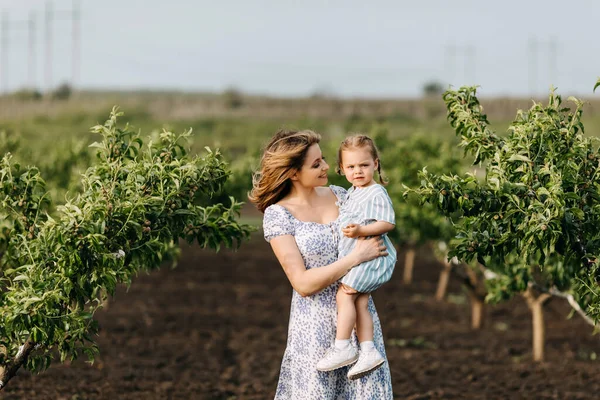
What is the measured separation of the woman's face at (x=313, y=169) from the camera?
17.6ft

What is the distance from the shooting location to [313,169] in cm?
536

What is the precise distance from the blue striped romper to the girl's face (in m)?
0.08

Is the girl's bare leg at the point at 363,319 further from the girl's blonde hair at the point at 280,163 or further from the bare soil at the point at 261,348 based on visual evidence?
the bare soil at the point at 261,348

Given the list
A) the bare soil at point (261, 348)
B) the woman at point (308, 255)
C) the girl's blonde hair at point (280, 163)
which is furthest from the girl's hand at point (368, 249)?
the bare soil at point (261, 348)

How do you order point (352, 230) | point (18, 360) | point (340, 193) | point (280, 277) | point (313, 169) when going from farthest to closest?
point (280, 277)
point (18, 360)
point (340, 193)
point (313, 169)
point (352, 230)

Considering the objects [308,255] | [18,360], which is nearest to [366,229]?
[308,255]

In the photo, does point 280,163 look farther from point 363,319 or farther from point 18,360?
point 18,360

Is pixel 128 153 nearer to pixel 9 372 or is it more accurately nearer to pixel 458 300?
pixel 9 372

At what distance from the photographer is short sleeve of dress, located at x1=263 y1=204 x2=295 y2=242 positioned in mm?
5309

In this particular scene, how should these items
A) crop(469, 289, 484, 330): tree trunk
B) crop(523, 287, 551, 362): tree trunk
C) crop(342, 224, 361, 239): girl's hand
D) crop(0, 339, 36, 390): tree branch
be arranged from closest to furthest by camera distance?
crop(342, 224, 361, 239): girl's hand < crop(0, 339, 36, 390): tree branch < crop(523, 287, 551, 362): tree trunk < crop(469, 289, 484, 330): tree trunk

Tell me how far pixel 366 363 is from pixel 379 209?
0.94 meters

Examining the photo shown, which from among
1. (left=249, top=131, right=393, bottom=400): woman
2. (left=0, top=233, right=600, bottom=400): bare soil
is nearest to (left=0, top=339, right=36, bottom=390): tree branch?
(left=249, top=131, right=393, bottom=400): woman

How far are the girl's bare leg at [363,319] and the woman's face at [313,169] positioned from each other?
2.51 feet

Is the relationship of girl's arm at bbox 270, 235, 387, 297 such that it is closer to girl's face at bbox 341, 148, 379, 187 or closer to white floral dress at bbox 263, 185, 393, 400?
white floral dress at bbox 263, 185, 393, 400
